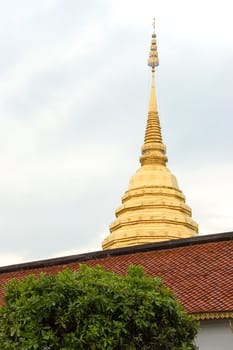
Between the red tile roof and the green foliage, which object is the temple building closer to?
the red tile roof

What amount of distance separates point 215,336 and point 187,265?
224 cm

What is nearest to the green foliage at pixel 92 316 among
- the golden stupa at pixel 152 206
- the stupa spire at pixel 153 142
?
the golden stupa at pixel 152 206

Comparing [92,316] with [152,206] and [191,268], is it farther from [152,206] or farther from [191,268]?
[152,206]

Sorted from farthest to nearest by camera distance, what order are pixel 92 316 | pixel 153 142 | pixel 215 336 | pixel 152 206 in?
pixel 153 142 → pixel 152 206 → pixel 215 336 → pixel 92 316

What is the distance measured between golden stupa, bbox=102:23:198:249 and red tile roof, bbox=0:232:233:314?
12.7m

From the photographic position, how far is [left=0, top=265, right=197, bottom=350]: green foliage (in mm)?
12391

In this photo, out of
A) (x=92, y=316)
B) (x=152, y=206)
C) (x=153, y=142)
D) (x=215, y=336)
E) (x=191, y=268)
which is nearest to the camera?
(x=92, y=316)

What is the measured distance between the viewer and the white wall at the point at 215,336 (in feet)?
54.1

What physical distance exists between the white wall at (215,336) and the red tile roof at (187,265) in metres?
0.40

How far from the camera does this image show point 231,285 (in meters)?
16.9

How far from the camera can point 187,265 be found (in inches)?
728

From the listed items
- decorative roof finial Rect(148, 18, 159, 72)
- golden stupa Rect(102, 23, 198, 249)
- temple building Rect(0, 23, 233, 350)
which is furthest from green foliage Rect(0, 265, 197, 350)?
decorative roof finial Rect(148, 18, 159, 72)

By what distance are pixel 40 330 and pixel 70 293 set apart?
0.67 meters

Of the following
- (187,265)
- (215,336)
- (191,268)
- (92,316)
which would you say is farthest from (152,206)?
(92,316)
